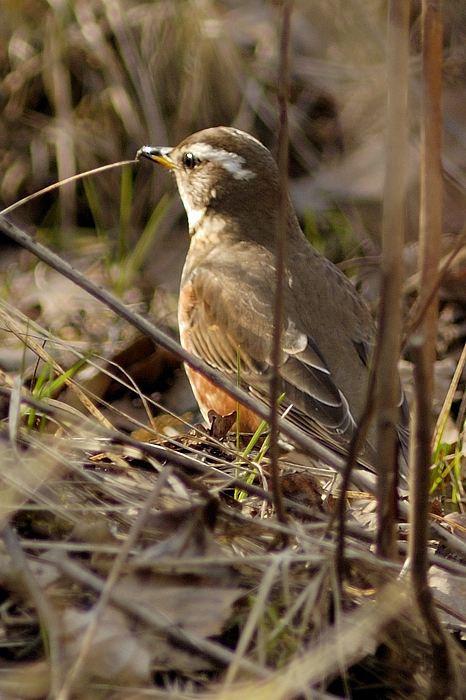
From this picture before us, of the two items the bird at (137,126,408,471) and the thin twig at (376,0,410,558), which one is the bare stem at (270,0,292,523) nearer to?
the thin twig at (376,0,410,558)

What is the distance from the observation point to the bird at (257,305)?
192 inches

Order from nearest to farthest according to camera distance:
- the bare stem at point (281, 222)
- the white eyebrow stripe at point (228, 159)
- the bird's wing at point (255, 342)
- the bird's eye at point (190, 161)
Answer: the bare stem at point (281, 222)
the bird's wing at point (255, 342)
the white eyebrow stripe at point (228, 159)
the bird's eye at point (190, 161)

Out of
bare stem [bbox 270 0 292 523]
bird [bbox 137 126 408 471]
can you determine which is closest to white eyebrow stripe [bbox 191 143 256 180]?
bird [bbox 137 126 408 471]

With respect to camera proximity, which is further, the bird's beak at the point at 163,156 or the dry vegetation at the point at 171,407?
the bird's beak at the point at 163,156

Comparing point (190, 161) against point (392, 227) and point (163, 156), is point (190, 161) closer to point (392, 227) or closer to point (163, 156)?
point (163, 156)

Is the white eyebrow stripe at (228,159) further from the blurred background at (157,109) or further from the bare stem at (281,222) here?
the bare stem at (281,222)

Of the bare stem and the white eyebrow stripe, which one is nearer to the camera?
the bare stem

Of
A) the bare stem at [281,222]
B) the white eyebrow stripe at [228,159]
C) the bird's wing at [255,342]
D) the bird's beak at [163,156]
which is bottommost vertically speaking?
the bird's wing at [255,342]

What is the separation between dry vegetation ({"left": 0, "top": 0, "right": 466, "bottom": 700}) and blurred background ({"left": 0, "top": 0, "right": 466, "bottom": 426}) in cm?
2

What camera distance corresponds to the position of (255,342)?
17.1ft

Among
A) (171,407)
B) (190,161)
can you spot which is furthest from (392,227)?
(190,161)

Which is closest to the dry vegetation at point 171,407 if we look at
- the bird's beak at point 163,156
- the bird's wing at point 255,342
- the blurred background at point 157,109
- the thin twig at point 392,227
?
the blurred background at point 157,109

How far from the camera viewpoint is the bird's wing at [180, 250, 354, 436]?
486 cm

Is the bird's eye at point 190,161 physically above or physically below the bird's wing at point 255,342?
above
